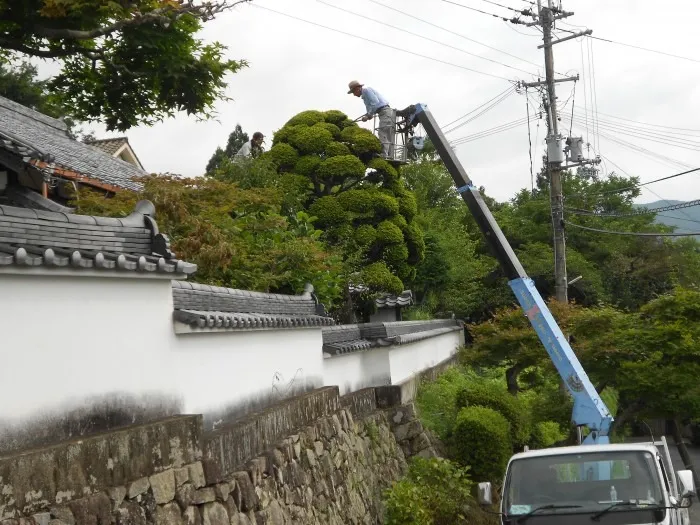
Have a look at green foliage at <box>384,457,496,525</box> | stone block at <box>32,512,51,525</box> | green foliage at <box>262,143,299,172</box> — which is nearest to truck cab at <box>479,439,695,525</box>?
green foliage at <box>384,457,496,525</box>

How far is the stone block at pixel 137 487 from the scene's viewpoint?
253 inches

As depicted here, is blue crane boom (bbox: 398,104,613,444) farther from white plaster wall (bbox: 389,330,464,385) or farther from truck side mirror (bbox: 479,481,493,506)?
truck side mirror (bbox: 479,481,493,506)

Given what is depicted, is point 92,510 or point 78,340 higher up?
point 78,340

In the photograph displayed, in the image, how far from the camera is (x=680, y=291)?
18656 mm

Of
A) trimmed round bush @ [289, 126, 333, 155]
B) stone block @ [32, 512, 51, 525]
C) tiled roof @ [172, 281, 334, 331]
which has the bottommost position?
stone block @ [32, 512, 51, 525]

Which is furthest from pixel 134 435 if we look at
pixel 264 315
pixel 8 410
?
pixel 264 315

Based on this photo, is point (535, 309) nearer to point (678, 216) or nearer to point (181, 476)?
point (181, 476)

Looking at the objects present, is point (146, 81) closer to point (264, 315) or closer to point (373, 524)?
point (264, 315)

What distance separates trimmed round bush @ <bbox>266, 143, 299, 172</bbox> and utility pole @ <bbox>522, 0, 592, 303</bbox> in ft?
23.4

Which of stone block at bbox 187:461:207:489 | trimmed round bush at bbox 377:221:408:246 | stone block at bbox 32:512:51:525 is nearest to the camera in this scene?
stone block at bbox 32:512:51:525

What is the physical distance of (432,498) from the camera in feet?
48.4

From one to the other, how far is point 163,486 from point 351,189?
1902 cm

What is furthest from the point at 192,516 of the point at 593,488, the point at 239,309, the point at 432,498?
the point at 432,498

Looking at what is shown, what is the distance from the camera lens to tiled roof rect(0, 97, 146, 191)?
17.3 meters
